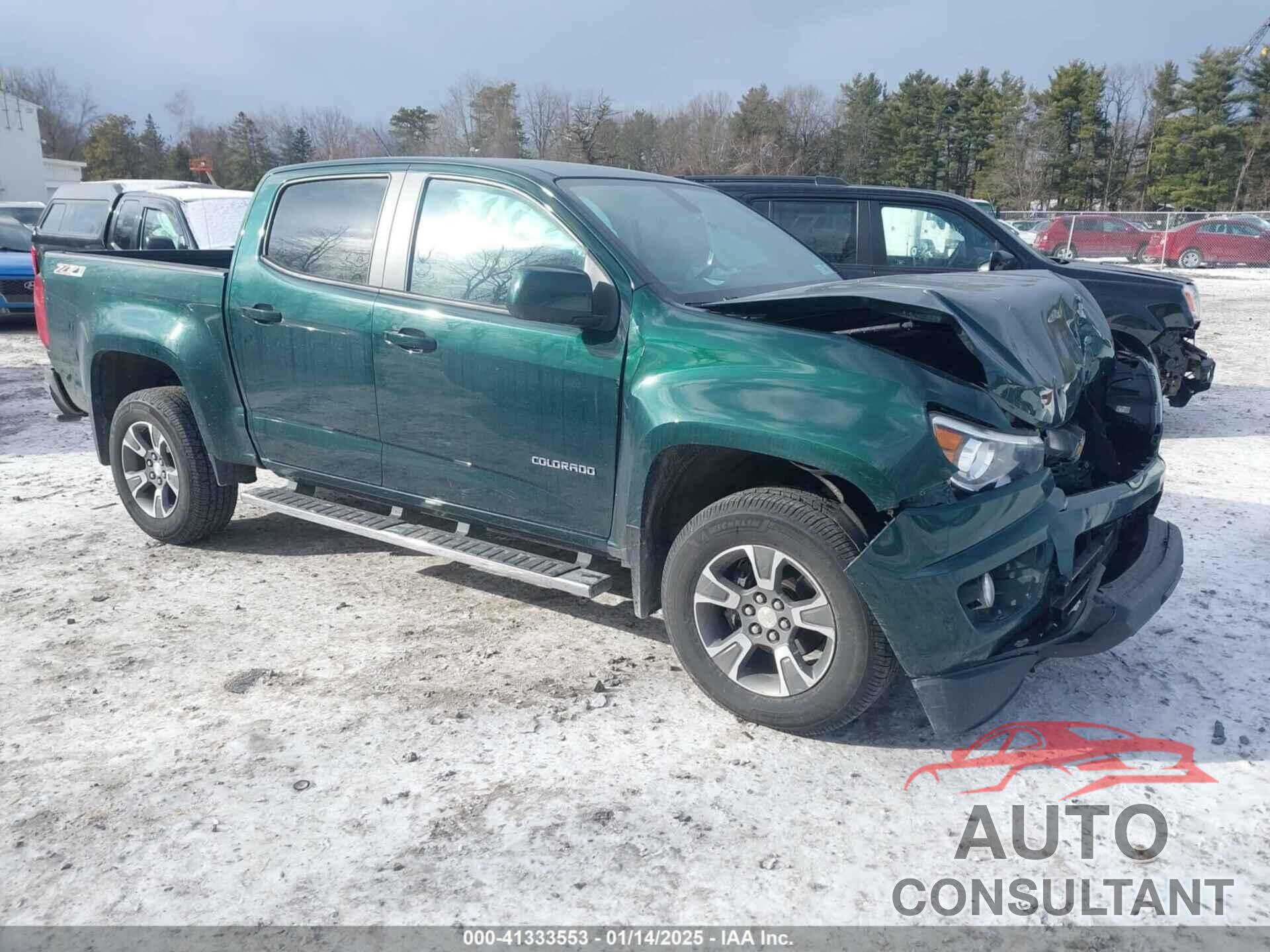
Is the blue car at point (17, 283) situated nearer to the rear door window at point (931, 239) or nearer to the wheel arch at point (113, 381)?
the wheel arch at point (113, 381)

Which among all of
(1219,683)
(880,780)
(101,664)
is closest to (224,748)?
(101,664)

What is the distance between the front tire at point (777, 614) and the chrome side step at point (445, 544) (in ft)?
1.40

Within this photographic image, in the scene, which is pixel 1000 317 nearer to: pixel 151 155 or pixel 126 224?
pixel 126 224

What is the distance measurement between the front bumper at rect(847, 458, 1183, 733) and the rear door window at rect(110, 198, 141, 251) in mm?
10850

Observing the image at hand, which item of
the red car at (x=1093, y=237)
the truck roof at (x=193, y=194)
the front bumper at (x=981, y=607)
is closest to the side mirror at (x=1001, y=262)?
the front bumper at (x=981, y=607)

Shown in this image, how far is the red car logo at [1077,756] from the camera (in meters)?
3.16

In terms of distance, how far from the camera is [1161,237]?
27.7 m

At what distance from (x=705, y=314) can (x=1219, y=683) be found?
241cm

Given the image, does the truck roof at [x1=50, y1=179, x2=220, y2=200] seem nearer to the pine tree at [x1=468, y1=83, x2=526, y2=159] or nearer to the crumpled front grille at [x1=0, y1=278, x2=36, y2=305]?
the crumpled front grille at [x1=0, y1=278, x2=36, y2=305]

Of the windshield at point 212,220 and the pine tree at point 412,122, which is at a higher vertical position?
the pine tree at point 412,122

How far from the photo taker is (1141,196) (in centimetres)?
5541

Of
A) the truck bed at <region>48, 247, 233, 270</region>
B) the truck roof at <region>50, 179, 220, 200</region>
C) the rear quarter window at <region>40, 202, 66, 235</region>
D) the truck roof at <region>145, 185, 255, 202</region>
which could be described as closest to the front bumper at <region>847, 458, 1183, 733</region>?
the truck bed at <region>48, 247, 233, 270</region>

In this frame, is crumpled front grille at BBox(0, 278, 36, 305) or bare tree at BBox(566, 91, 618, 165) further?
bare tree at BBox(566, 91, 618, 165)

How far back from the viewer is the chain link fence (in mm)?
26688
